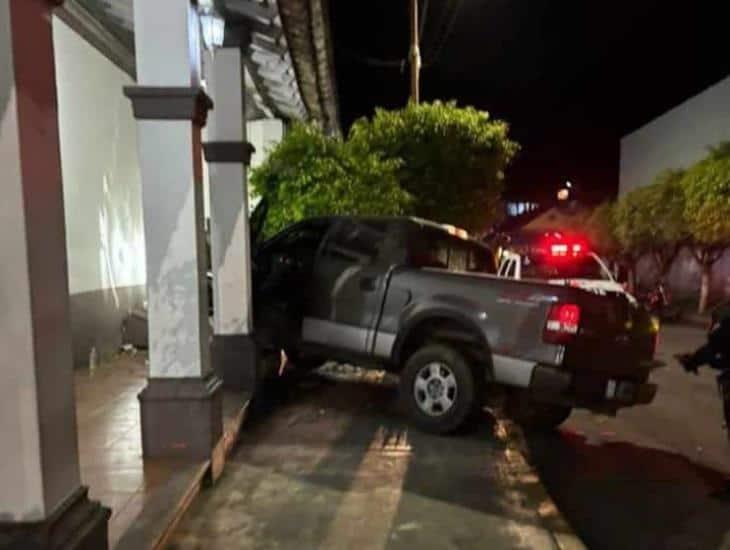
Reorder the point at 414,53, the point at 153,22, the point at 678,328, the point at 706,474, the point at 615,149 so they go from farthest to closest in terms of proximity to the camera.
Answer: the point at 615,149
the point at 678,328
the point at 414,53
the point at 706,474
the point at 153,22

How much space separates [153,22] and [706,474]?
6026 millimetres

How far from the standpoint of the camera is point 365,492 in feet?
16.8

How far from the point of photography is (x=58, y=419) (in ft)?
9.19

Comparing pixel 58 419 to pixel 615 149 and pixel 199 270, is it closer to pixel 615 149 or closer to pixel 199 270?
pixel 199 270

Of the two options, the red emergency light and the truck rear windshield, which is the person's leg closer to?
the truck rear windshield

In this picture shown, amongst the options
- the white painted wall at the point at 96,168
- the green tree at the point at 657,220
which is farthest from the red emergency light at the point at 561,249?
the white painted wall at the point at 96,168

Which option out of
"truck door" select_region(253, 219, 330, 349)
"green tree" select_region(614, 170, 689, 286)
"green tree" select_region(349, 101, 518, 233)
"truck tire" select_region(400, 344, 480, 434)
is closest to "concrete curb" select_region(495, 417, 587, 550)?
"truck tire" select_region(400, 344, 480, 434)

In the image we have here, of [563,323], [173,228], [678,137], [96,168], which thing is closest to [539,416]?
[563,323]

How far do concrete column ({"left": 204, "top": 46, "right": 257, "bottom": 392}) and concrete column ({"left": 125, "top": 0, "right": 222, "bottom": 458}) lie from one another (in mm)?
1940

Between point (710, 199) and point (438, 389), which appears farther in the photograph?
point (710, 199)

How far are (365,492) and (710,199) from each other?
631 inches

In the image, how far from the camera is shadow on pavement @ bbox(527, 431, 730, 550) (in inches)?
187

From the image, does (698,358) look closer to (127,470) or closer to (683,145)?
(127,470)

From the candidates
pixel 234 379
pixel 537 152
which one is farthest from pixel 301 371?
pixel 537 152
